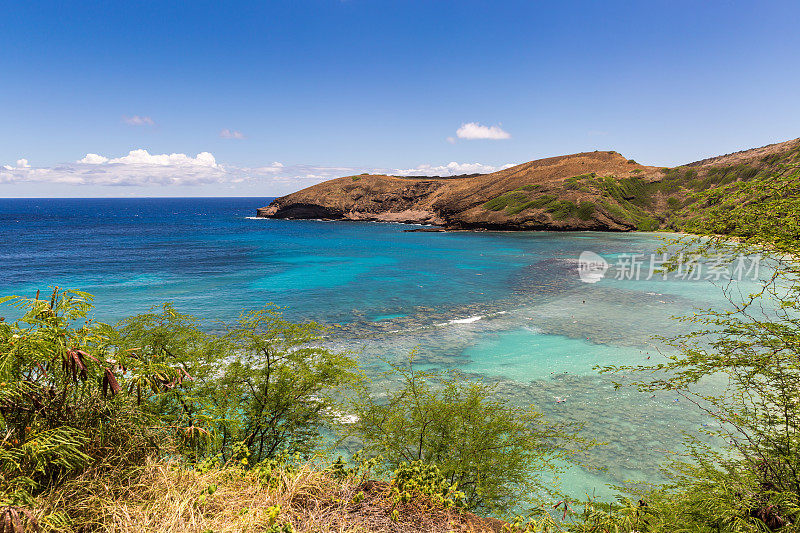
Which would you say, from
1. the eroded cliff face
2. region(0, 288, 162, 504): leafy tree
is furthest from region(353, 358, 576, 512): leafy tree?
the eroded cliff face

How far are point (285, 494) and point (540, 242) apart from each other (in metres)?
101

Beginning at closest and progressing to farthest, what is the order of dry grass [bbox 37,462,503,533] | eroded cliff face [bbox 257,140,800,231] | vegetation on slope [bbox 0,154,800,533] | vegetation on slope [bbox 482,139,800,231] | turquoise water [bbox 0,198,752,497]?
1. vegetation on slope [bbox 0,154,800,533]
2. dry grass [bbox 37,462,503,533]
3. turquoise water [bbox 0,198,752,497]
4. vegetation on slope [bbox 482,139,800,231]
5. eroded cliff face [bbox 257,140,800,231]

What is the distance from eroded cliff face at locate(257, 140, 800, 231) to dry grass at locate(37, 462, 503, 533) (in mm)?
128931

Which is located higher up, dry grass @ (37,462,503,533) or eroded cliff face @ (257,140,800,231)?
eroded cliff face @ (257,140,800,231)

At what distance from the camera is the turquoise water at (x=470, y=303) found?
22.2m

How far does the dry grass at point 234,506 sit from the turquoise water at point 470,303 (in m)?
12.4

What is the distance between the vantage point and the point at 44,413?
563 centimetres

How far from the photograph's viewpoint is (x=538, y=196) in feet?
453

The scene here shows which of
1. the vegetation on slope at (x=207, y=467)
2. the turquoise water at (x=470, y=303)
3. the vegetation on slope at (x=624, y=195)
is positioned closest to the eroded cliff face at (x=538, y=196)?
the vegetation on slope at (x=624, y=195)

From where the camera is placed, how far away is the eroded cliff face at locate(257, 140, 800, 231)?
124000 mm

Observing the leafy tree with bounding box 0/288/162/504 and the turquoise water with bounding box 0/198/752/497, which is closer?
the leafy tree with bounding box 0/288/162/504

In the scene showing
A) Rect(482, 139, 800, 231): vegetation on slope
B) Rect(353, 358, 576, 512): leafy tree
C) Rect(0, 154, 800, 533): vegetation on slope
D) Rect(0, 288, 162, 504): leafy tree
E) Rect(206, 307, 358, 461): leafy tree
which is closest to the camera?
Rect(0, 288, 162, 504): leafy tree

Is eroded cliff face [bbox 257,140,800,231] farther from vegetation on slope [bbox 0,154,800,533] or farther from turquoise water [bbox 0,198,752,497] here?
vegetation on slope [bbox 0,154,800,533]

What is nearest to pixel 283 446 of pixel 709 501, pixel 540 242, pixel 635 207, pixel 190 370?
pixel 190 370
